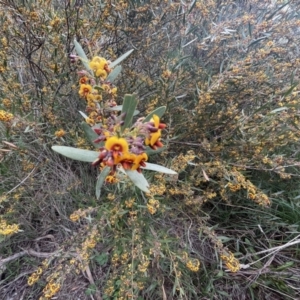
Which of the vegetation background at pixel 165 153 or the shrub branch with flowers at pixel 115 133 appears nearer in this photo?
the shrub branch with flowers at pixel 115 133

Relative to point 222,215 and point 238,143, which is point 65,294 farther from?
point 238,143

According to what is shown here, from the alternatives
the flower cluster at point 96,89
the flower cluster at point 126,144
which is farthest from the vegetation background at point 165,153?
the flower cluster at point 126,144

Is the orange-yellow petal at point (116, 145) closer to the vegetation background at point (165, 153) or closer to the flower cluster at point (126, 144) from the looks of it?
the flower cluster at point (126, 144)

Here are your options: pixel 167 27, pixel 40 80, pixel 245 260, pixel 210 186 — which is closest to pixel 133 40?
pixel 167 27

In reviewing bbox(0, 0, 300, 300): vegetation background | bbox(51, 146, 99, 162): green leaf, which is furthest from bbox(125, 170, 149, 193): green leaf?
bbox(0, 0, 300, 300): vegetation background

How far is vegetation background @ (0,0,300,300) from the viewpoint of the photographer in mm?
1496

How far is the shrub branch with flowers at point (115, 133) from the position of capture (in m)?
0.73

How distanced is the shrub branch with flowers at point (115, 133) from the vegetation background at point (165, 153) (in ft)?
1.59

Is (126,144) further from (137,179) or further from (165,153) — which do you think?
(165,153)

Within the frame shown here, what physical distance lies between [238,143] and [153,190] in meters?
0.52

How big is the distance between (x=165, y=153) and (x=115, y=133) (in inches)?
34.0

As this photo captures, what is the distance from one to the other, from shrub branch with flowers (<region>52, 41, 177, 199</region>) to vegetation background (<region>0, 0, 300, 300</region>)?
1.59 ft

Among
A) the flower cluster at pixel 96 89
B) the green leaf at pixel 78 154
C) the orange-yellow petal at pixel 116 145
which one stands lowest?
the green leaf at pixel 78 154

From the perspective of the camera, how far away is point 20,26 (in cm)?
150
